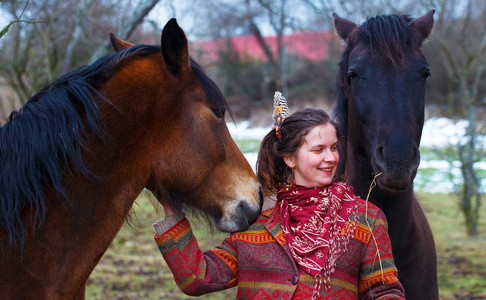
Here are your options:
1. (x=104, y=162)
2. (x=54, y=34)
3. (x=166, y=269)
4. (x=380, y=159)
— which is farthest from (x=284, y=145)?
(x=54, y=34)

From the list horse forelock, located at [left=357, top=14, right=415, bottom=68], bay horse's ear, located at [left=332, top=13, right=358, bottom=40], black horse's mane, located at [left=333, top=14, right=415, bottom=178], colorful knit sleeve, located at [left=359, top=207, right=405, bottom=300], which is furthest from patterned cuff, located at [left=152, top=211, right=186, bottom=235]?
bay horse's ear, located at [left=332, top=13, right=358, bottom=40]

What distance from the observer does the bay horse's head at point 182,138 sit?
1895 mm

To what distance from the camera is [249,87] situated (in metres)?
25.9

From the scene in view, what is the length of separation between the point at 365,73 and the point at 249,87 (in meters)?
23.7

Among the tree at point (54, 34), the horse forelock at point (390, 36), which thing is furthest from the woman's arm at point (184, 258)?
the tree at point (54, 34)

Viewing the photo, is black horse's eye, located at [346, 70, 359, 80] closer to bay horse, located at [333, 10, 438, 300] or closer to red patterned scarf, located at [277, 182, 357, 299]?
bay horse, located at [333, 10, 438, 300]

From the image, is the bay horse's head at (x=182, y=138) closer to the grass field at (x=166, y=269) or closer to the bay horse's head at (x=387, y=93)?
the bay horse's head at (x=387, y=93)

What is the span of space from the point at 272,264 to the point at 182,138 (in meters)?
0.70

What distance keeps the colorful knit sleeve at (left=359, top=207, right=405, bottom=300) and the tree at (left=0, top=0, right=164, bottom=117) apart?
462 centimetres

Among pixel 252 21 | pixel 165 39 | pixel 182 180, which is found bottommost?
pixel 182 180

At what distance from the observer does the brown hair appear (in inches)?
82.4

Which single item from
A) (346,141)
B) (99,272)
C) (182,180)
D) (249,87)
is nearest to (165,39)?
(182,180)

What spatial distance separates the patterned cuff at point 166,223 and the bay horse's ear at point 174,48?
25.1 inches

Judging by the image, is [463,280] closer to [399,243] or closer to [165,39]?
[399,243]
